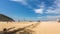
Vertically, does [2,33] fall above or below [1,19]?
below

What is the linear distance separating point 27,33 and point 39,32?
0.56 m

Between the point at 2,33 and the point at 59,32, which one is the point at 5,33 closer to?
the point at 2,33

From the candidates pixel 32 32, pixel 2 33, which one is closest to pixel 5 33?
pixel 2 33

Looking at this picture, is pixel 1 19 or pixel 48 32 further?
pixel 1 19

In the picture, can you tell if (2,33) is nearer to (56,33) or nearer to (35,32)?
(35,32)

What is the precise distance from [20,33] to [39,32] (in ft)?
2.65

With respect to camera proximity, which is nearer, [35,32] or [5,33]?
[5,33]

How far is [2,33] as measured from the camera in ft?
11.7

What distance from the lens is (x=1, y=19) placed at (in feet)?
30.2

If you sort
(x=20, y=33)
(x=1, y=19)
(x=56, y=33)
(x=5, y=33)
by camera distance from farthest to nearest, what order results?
(x=1, y=19) → (x=56, y=33) → (x=20, y=33) → (x=5, y=33)

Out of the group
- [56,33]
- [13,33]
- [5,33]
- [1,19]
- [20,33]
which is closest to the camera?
[5,33]

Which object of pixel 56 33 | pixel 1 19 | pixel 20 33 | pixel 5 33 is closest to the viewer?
pixel 5 33

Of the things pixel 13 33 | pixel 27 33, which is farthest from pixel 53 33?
pixel 13 33

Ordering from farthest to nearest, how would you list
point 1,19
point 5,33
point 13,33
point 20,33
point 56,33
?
point 1,19 < point 56,33 < point 20,33 < point 13,33 < point 5,33
